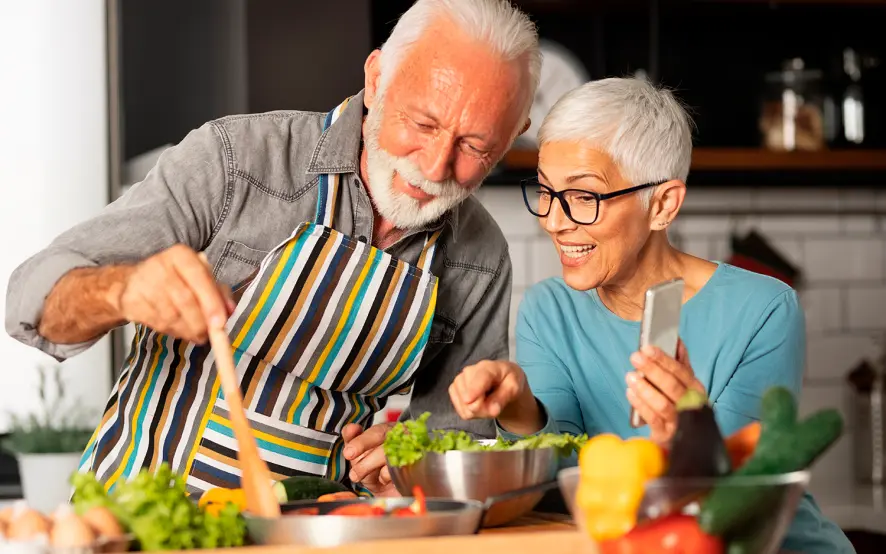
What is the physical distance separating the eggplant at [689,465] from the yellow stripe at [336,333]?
967mm

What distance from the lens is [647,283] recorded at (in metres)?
1.90

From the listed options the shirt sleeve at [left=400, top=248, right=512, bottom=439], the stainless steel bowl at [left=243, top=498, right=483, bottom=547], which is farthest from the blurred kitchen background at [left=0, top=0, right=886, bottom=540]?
the stainless steel bowl at [left=243, top=498, right=483, bottom=547]

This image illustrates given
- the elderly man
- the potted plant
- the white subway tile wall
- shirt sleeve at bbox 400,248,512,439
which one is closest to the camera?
the elderly man

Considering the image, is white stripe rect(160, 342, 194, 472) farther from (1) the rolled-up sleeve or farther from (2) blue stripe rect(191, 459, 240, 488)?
(1) the rolled-up sleeve

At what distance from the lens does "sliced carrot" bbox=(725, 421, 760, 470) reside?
0.97 metres

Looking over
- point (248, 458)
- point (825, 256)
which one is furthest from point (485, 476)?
point (825, 256)

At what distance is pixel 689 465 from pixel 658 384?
387 millimetres

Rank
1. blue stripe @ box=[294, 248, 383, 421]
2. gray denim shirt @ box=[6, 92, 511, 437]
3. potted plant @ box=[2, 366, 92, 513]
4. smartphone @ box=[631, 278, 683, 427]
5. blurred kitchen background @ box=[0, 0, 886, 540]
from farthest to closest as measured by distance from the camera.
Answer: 1. blurred kitchen background @ box=[0, 0, 886, 540]
2. potted plant @ box=[2, 366, 92, 513]
3. blue stripe @ box=[294, 248, 383, 421]
4. gray denim shirt @ box=[6, 92, 511, 437]
5. smartphone @ box=[631, 278, 683, 427]

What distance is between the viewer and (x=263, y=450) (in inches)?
73.8

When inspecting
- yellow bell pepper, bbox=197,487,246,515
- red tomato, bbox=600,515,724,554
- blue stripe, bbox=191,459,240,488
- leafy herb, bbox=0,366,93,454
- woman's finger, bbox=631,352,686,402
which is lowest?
leafy herb, bbox=0,366,93,454

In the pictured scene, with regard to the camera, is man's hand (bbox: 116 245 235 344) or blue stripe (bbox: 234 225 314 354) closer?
man's hand (bbox: 116 245 235 344)

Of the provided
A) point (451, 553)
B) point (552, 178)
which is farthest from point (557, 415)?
point (451, 553)

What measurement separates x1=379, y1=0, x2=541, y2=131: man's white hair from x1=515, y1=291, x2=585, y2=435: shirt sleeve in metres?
0.41

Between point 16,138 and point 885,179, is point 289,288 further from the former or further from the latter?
point 885,179
